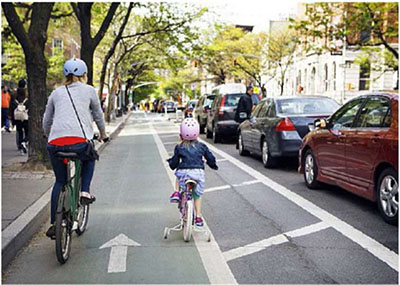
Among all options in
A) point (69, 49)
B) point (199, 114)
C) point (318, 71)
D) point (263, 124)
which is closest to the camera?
point (263, 124)

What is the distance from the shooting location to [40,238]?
6.34m

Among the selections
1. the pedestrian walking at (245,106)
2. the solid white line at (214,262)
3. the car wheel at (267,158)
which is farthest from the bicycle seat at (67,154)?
the pedestrian walking at (245,106)

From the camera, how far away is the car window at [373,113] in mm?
7377

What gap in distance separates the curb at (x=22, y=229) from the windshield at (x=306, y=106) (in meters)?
6.16

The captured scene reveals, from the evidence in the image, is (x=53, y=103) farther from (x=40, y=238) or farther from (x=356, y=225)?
(x=356, y=225)

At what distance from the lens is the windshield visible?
481 inches

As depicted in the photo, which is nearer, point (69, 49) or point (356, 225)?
point (356, 225)

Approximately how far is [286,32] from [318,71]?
4856 mm

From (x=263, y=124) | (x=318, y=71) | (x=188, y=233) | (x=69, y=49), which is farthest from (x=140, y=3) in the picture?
(x=69, y=49)

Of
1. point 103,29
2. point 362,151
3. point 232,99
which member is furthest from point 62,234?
point 232,99

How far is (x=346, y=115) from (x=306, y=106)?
3.81 metres

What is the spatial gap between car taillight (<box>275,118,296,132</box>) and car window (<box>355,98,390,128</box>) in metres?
3.67

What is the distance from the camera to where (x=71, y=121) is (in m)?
5.61

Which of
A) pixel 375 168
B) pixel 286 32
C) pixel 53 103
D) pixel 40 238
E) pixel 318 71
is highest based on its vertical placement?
pixel 286 32
